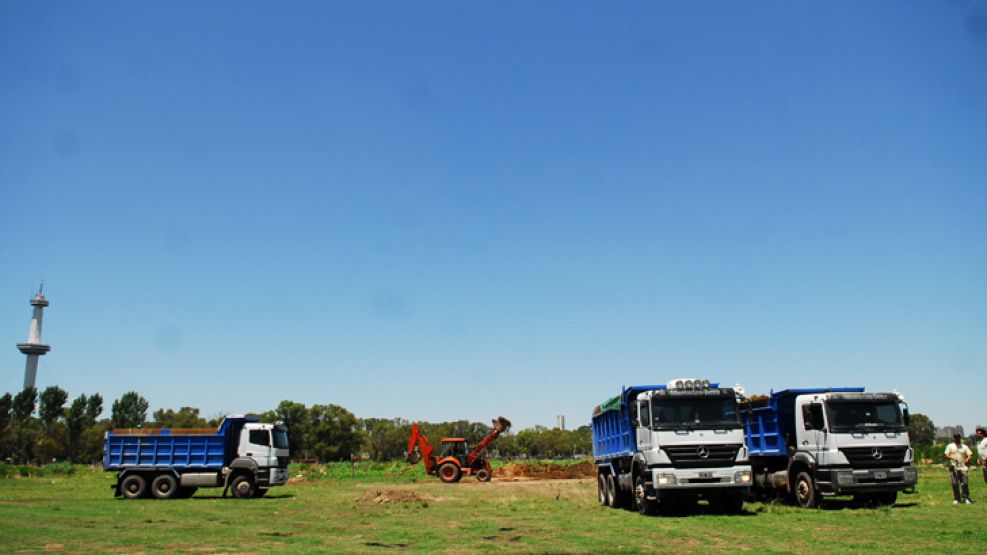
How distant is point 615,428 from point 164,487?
808 inches

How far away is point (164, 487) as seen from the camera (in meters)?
31.5

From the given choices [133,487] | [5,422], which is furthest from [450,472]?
[5,422]

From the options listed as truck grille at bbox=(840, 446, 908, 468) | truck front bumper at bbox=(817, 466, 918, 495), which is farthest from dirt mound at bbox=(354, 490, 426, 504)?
truck grille at bbox=(840, 446, 908, 468)

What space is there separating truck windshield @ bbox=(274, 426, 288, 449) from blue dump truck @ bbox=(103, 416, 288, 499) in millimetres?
286

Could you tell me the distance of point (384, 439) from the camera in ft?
520

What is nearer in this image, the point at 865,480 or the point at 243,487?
the point at 865,480

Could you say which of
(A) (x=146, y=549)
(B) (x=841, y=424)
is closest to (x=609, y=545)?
(A) (x=146, y=549)

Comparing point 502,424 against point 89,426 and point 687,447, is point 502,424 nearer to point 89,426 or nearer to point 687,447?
point 687,447

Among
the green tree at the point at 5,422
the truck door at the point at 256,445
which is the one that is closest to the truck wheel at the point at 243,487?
the truck door at the point at 256,445

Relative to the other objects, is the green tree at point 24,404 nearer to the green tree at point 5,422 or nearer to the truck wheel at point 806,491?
the green tree at point 5,422

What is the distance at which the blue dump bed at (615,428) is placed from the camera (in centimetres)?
2077

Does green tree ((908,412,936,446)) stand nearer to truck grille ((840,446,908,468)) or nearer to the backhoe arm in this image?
the backhoe arm

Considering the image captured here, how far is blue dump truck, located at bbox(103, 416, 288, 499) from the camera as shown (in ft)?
103

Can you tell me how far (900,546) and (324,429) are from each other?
116 metres
